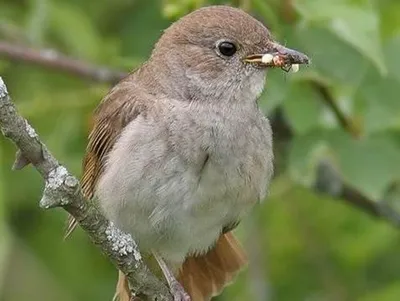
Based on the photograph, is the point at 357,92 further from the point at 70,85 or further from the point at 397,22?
the point at 70,85

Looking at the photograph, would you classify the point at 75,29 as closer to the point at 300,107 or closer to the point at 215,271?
the point at 300,107

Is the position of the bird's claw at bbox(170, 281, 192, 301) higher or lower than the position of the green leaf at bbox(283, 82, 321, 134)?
lower

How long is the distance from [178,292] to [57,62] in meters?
1.42

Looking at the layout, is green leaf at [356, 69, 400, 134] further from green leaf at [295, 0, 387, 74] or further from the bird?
the bird

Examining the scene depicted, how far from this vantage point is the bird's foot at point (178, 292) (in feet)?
17.3

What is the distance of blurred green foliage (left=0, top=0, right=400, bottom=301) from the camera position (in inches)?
223

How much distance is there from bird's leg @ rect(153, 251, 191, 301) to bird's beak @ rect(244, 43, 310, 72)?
88cm

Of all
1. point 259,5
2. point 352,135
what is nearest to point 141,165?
point 259,5

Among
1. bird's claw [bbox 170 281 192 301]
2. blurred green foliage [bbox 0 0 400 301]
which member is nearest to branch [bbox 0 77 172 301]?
bird's claw [bbox 170 281 192 301]

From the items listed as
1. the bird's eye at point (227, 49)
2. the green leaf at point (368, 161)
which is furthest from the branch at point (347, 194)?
the bird's eye at point (227, 49)

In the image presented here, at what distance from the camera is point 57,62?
6254 mm

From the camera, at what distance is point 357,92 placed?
5.76 metres

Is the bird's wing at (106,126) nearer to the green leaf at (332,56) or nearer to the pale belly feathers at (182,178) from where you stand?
the pale belly feathers at (182,178)

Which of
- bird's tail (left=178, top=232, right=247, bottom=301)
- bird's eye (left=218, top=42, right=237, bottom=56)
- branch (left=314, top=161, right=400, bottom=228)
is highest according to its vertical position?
bird's eye (left=218, top=42, right=237, bottom=56)
